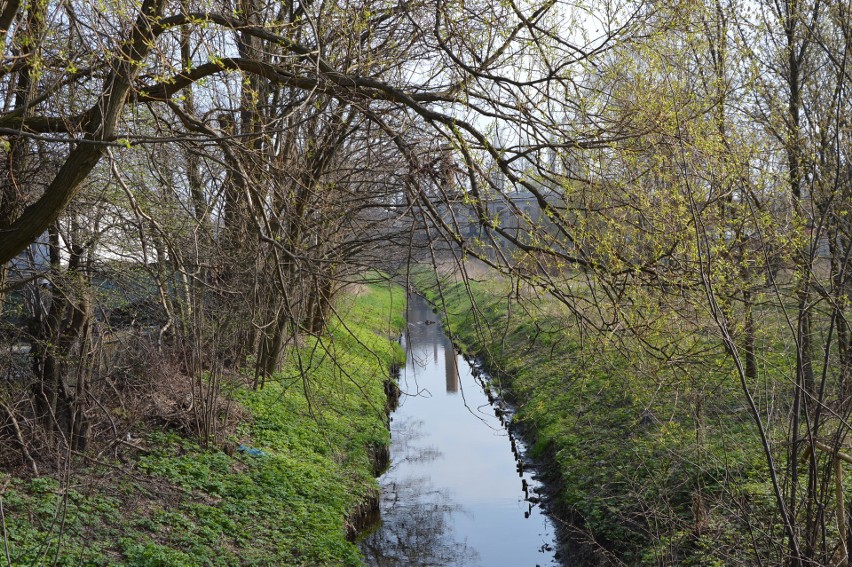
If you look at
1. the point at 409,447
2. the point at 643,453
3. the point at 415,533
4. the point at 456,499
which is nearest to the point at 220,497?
the point at 415,533

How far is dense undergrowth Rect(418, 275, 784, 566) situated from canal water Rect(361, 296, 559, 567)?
60cm

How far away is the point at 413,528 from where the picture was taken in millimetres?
12688

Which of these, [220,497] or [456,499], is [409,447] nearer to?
[456,499]

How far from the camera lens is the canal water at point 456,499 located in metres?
11.7

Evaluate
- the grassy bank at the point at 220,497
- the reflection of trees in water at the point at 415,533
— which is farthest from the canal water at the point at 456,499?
the grassy bank at the point at 220,497

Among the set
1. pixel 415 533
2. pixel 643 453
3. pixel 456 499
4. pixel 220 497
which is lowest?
pixel 415 533

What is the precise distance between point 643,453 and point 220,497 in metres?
5.81

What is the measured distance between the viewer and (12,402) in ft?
29.3

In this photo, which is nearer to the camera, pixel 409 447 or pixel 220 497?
pixel 220 497

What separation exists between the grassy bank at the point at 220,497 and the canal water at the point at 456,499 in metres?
0.75

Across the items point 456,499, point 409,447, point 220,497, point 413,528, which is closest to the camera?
point 220,497

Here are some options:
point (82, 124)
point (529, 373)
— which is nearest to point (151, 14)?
point (82, 124)

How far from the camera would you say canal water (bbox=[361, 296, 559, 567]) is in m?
11.7

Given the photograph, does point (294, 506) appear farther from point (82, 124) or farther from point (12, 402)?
point (82, 124)
